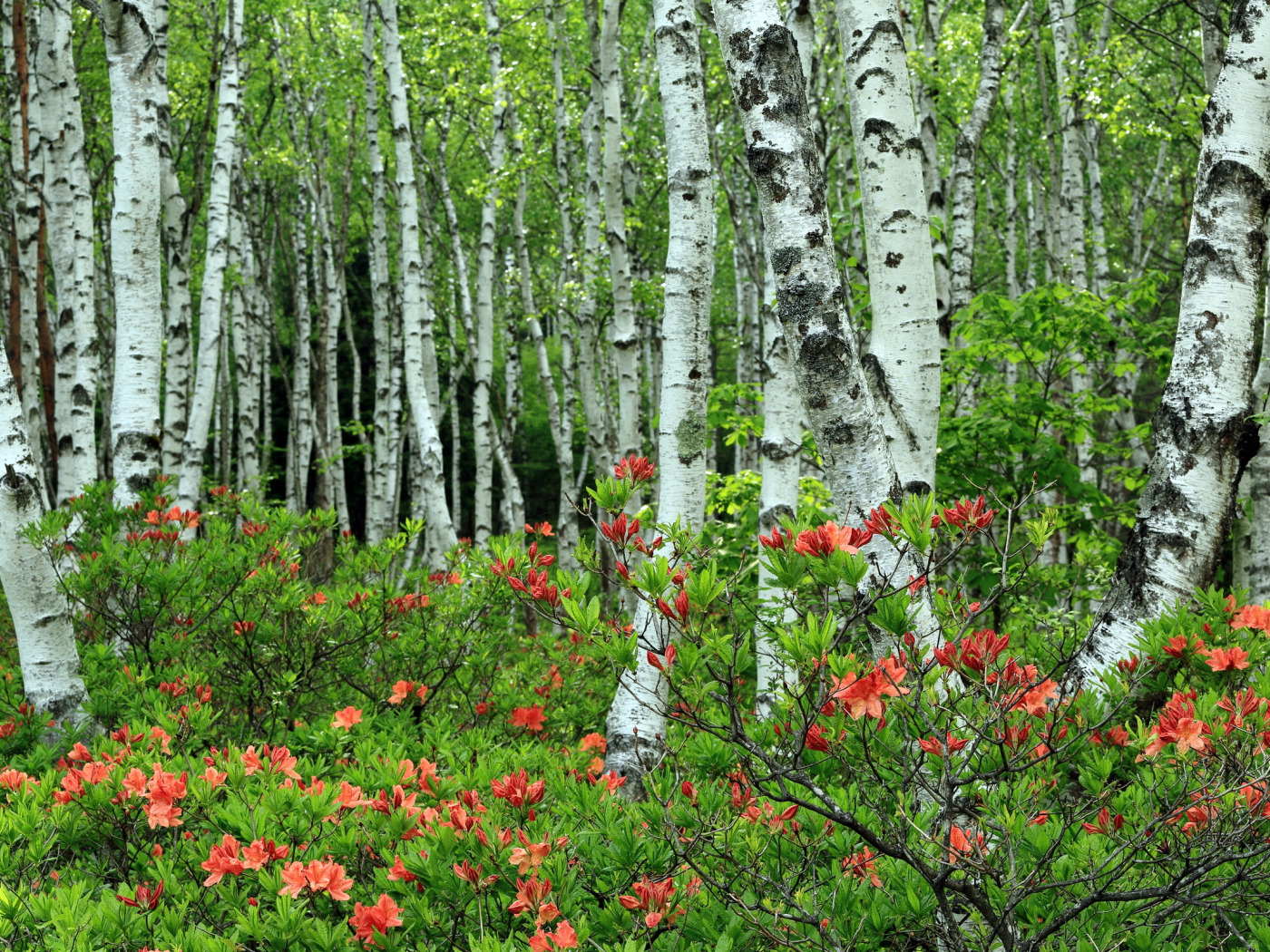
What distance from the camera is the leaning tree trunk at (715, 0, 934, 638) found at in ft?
7.63

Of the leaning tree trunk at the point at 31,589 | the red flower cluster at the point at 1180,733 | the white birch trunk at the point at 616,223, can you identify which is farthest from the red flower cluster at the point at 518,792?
the white birch trunk at the point at 616,223

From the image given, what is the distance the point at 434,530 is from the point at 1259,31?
6064 mm

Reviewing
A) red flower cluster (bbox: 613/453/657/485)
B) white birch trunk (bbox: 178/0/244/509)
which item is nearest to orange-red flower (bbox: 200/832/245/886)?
red flower cluster (bbox: 613/453/657/485)

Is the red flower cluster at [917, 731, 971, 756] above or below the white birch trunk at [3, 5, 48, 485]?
below

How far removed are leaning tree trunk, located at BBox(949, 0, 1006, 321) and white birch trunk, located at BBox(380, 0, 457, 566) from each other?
4.19 metres

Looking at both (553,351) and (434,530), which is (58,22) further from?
(553,351)

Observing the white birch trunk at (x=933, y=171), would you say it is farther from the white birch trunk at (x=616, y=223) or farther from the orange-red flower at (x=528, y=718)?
the orange-red flower at (x=528, y=718)

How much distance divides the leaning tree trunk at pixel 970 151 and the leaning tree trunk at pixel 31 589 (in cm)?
574

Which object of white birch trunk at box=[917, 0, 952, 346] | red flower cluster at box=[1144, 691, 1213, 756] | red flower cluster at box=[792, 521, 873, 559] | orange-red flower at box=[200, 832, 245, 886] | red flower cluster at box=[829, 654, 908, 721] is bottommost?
orange-red flower at box=[200, 832, 245, 886]

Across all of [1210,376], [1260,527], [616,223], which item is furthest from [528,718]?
[616,223]

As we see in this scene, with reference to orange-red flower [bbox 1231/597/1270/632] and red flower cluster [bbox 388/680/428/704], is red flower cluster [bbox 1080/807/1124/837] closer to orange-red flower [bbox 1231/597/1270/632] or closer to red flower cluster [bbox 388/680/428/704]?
orange-red flower [bbox 1231/597/1270/632]

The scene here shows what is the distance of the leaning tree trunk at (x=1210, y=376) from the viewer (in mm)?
2826

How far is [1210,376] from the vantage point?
2898 millimetres

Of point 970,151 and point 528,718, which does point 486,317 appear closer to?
point 970,151
